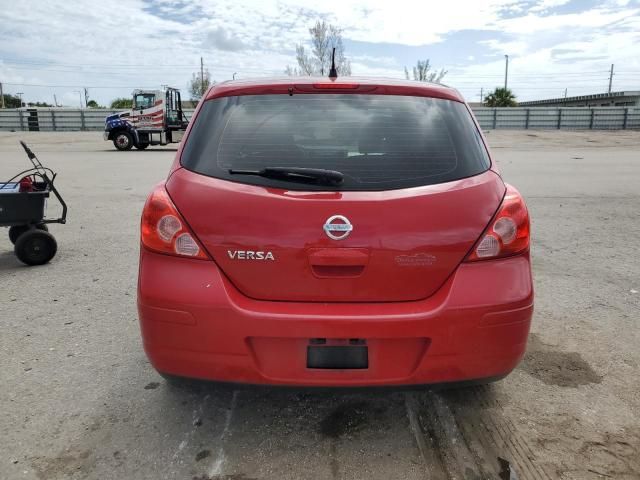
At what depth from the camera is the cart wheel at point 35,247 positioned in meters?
5.19

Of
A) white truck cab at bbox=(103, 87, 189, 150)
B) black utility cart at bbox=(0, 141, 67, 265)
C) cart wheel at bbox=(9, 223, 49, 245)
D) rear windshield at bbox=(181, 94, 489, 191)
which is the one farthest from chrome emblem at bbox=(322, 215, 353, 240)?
white truck cab at bbox=(103, 87, 189, 150)

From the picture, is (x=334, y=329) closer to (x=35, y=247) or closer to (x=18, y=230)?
(x=35, y=247)

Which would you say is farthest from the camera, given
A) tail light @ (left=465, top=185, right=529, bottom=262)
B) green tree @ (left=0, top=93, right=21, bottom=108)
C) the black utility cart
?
green tree @ (left=0, top=93, right=21, bottom=108)

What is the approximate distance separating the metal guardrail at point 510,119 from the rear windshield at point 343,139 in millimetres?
41409

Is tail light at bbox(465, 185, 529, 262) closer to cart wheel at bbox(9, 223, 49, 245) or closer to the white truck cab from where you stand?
cart wheel at bbox(9, 223, 49, 245)

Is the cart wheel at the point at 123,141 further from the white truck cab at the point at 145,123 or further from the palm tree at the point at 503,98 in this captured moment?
the palm tree at the point at 503,98

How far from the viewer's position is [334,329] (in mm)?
2127

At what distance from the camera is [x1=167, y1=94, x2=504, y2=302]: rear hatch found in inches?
84.6

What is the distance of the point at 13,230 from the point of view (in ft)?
19.0

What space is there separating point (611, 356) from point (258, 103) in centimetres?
267

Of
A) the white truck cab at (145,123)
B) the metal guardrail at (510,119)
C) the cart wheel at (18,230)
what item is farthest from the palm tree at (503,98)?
the cart wheel at (18,230)

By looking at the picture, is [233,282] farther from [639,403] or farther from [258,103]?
[639,403]

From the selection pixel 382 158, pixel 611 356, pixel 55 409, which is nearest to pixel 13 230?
pixel 55 409

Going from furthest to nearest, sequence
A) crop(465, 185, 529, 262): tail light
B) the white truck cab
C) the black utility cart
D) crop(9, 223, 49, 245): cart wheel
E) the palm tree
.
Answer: the palm tree → the white truck cab → crop(9, 223, 49, 245): cart wheel → the black utility cart → crop(465, 185, 529, 262): tail light
